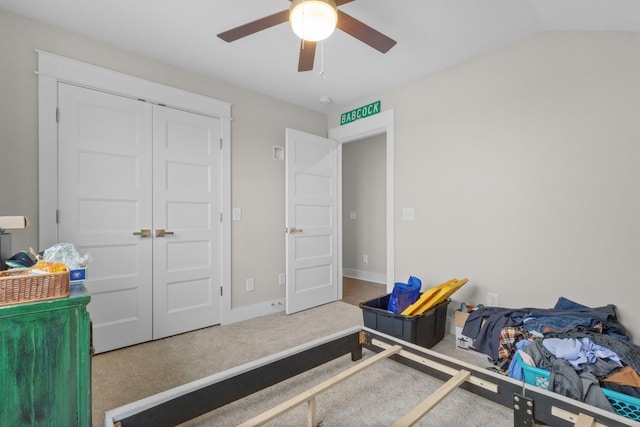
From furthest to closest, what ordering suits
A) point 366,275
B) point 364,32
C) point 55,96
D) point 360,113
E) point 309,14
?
point 366,275 < point 360,113 < point 55,96 < point 364,32 < point 309,14

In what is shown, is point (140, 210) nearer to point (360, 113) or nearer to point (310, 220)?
point (310, 220)

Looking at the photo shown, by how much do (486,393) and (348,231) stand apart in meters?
4.11

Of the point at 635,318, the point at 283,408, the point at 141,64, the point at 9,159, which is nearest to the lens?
the point at 283,408

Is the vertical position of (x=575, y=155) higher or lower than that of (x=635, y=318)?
higher

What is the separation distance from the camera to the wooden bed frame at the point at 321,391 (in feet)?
3.73

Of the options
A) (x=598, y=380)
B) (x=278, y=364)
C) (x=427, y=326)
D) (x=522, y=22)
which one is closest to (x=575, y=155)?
(x=522, y=22)

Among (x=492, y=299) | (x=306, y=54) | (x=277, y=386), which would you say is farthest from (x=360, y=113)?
(x=277, y=386)

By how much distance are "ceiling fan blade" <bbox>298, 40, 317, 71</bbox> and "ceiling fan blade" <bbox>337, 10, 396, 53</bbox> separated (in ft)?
0.71

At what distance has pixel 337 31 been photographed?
2236 millimetres

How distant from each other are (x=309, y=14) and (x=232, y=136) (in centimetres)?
180

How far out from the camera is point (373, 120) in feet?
11.2

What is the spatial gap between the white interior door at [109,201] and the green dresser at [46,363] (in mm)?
1496

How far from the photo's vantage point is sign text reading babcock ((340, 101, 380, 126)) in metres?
3.38

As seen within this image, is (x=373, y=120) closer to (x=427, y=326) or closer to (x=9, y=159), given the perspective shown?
(x=427, y=326)
